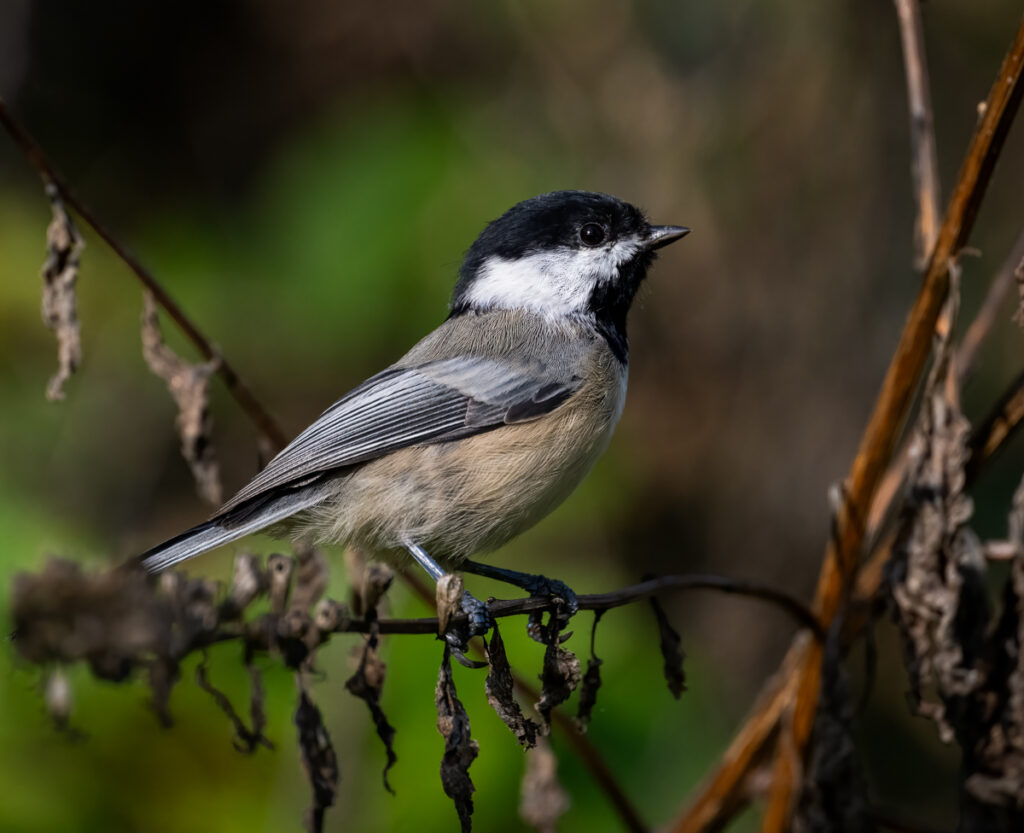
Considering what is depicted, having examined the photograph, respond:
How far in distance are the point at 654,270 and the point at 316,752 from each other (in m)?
2.59

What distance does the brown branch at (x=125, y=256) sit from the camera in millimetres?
1632

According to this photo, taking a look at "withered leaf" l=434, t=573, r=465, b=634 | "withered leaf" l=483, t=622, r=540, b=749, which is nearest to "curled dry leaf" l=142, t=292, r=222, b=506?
"withered leaf" l=434, t=573, r=465, b=634

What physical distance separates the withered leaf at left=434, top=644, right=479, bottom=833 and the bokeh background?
154cm

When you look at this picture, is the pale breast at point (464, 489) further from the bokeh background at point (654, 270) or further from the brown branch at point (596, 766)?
the bokeh background at point (654, 270)

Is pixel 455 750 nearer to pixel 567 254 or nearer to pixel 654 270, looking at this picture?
pixel 567 254

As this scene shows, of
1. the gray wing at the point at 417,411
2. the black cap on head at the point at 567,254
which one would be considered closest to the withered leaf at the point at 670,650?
the gray wing at the point at 417,411

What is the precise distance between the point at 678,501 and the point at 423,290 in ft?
4.18

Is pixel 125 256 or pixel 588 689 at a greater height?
pixel 125 256

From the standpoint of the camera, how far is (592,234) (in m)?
2.52

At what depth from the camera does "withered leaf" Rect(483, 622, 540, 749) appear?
1391 mm

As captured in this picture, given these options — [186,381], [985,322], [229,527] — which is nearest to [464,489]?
[229,527]

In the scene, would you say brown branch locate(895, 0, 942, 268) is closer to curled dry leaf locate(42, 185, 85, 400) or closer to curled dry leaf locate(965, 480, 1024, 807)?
curled dry leaf locate(965, 480, 1024, 807)

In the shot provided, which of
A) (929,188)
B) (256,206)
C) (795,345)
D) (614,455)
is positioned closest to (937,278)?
(929,188)

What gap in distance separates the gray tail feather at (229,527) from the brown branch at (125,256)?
0.66 ft
